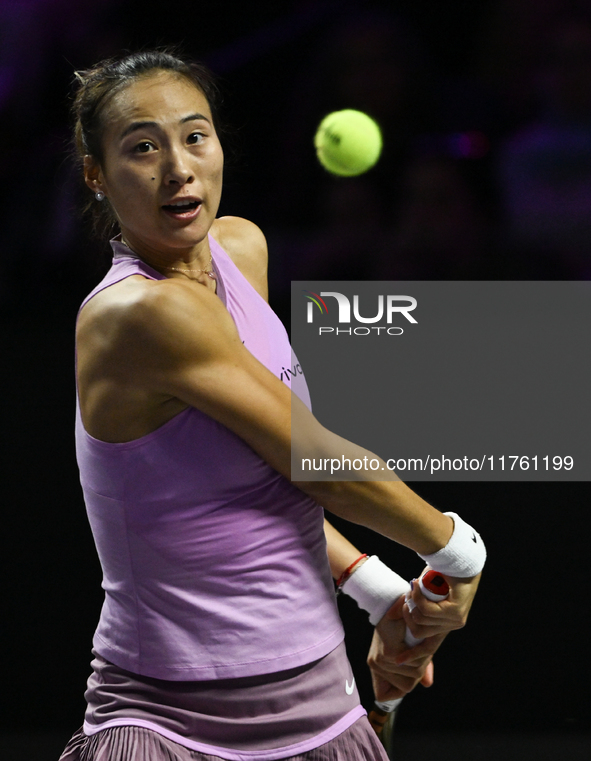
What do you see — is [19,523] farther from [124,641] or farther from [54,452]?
[124,641]

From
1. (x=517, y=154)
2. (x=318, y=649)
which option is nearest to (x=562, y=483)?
(x=517, y=154)

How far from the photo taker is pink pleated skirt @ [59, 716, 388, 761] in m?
0.72

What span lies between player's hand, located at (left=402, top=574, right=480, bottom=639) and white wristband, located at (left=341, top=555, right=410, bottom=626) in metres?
0.04

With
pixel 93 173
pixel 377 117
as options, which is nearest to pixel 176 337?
pixel 93 173

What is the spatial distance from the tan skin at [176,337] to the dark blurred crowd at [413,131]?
23cm

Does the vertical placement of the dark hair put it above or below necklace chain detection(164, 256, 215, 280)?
above

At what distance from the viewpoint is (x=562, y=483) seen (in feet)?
4.13

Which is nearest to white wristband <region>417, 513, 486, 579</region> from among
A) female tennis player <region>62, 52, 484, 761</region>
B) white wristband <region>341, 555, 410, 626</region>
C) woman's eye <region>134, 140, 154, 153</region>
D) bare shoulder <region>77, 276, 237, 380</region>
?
female tennis player <region>62, 52, 484, 761</region>

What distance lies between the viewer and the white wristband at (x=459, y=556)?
809 millimetres

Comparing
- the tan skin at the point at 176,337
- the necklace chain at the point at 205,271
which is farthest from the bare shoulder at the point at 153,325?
the necklace chain at the point at 205,271

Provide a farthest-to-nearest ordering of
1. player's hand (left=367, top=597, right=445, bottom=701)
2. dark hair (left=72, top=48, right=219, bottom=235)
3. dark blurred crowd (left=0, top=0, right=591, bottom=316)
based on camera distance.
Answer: dark blurred crowd (left=0, top=0, right=591, bottom=316)
player's hand (left=367, top=597, right=445, bottom=701)
dark hair (left=72, top=48, right=219, bottom=235)

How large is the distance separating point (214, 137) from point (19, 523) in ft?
3.02

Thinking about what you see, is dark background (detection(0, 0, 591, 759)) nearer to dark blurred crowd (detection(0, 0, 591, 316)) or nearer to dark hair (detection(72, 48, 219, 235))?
dark blurred crowd (detection(0, 0, 591, 316))

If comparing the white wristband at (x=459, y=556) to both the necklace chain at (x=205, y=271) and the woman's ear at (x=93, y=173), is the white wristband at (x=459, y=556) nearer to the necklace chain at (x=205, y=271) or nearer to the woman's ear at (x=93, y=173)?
the necklace chain at (x=205, y=271)
